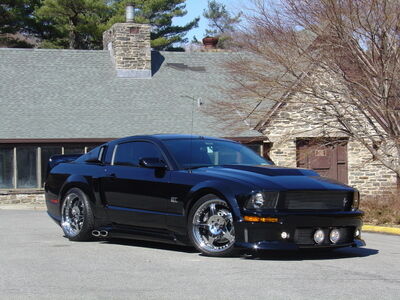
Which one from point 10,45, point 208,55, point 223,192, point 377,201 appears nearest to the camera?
point 223,192

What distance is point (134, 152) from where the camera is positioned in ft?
33.5

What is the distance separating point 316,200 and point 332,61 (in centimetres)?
971

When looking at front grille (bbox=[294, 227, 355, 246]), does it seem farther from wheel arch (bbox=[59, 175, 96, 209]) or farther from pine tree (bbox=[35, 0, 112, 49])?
pine tree (bbox=[35, 0, 112, 49])

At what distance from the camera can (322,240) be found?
868cm

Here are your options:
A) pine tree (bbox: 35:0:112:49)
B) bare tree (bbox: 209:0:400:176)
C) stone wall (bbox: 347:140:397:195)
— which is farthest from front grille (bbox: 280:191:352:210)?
pine tree (bbox: 35:0:112:49)

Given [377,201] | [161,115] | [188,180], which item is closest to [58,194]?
[188,180]

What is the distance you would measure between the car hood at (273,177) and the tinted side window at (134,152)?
0.97 m

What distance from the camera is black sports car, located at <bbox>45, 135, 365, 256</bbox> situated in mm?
8484

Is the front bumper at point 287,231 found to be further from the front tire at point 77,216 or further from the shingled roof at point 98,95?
the shingled roof at point 98,95

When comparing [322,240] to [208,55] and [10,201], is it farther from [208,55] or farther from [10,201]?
[208,55]

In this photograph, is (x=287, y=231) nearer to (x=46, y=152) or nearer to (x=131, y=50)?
(x=46, y=152)

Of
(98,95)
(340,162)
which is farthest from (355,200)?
(98,95)

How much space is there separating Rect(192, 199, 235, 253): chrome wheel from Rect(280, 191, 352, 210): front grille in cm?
69

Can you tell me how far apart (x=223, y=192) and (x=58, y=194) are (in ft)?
11.1
